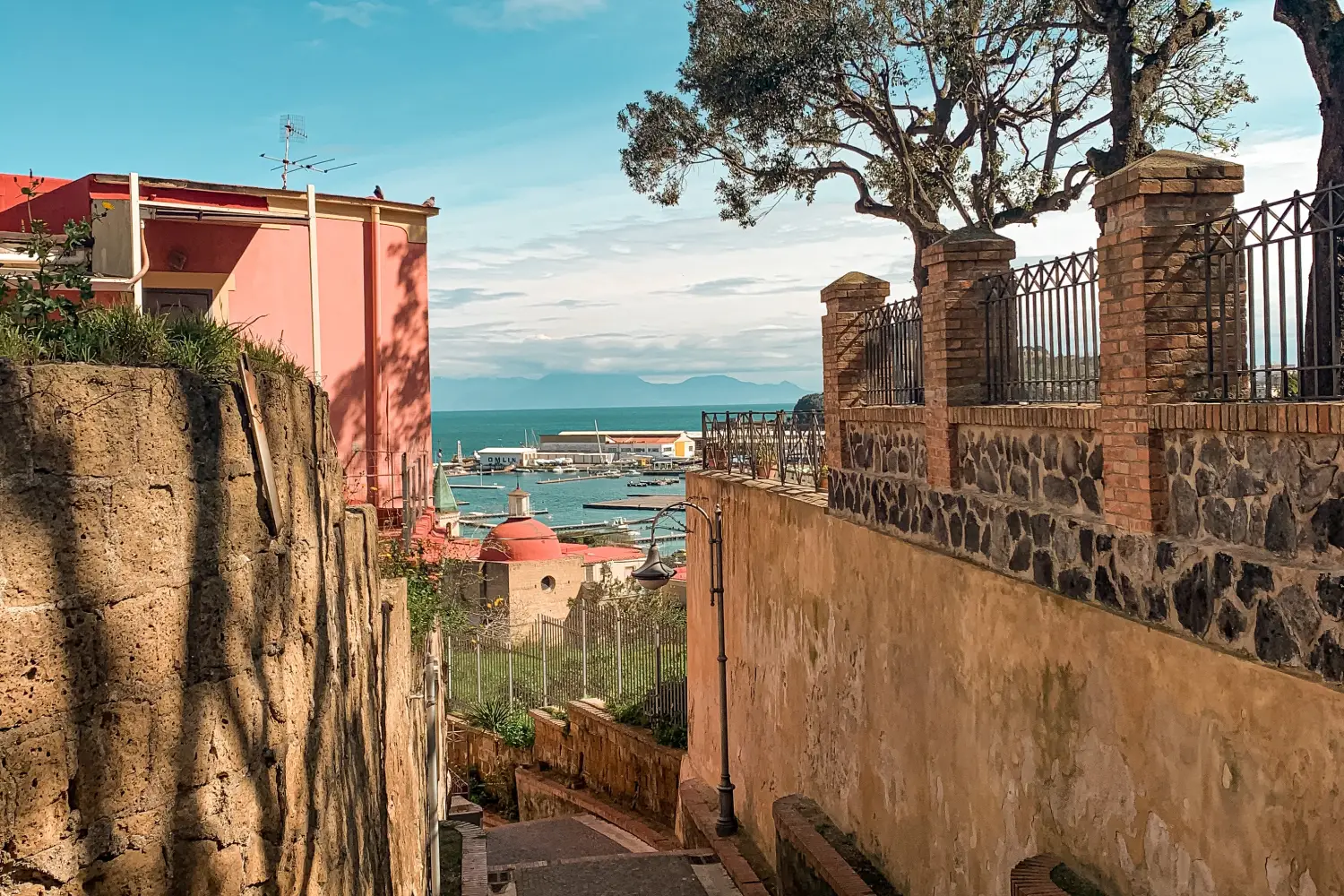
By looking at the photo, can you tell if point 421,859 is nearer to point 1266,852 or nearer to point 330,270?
point 1266,852

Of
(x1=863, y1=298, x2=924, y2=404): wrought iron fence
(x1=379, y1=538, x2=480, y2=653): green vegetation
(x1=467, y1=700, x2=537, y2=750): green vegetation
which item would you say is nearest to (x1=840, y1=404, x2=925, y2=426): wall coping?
(x1=863, y1=298, x2=924, y2=404): wrought iron fence

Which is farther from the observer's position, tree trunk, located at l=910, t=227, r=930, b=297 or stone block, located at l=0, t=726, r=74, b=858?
tree trunk, located at l=910, t=227, r=930, b=297

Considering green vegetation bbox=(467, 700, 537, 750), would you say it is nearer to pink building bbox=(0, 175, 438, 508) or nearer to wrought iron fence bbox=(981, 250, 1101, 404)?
pink building bbox=(0, 175, 438, 508)

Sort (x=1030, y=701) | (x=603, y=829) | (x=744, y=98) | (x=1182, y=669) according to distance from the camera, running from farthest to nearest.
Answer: (x=744, y=98)
(x=603, y=829)
(x=1030, y=701)
(x=1182, y=669)

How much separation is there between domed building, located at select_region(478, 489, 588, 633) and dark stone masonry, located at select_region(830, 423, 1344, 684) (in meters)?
27.9

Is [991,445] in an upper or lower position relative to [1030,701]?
upper

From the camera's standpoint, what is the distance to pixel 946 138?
1917cm

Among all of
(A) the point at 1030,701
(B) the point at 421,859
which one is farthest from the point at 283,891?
(B) the point at 421,859

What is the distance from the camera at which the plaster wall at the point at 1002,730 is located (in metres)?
4.55

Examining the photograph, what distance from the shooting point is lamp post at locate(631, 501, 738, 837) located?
12.8 metres

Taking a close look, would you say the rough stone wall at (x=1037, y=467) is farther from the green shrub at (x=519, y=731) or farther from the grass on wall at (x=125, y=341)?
the green shrub at (x=519, y=731)

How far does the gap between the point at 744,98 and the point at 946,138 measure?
357 centimetres

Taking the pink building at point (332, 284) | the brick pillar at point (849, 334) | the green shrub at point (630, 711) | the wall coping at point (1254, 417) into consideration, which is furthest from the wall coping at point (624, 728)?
the wall coping at point (1254, 417)

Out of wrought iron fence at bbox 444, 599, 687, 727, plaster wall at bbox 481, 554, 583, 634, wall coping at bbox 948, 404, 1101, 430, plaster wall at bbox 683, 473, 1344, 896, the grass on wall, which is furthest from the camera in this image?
plaster wall at bbox 481, 554, 583, 634
